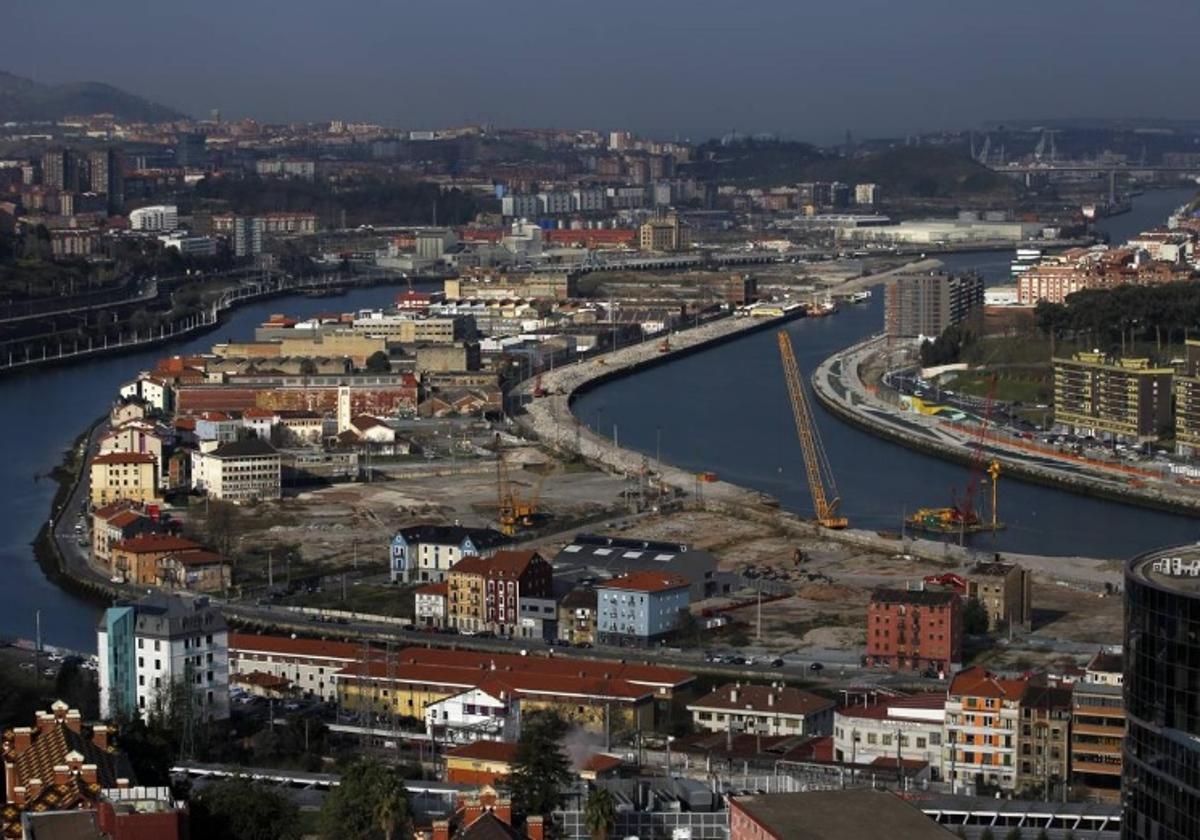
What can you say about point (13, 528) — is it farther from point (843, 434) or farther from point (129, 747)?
point (129, 747)

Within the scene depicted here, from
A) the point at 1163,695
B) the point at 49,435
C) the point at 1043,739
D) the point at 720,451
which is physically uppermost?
the point at 1163,695

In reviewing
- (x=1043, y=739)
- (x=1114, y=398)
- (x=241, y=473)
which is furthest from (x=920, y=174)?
(x=1043, y=739)

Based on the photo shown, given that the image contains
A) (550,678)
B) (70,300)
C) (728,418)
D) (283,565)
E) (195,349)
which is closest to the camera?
(550,678)

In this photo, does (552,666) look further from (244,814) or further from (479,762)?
(244,814)

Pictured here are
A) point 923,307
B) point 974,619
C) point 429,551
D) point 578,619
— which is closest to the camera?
point 974,619

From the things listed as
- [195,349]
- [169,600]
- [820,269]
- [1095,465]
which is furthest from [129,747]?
[820,269]

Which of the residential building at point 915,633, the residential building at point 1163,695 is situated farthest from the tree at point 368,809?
the residential building at point 915,633

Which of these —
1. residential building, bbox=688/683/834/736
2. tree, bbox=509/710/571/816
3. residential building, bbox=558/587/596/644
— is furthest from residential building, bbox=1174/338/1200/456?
tree, bbox=509/710/571/816

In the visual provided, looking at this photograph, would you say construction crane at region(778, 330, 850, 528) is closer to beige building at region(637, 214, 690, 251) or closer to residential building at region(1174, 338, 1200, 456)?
residential building at region(1174, 338, 1200, 456)
